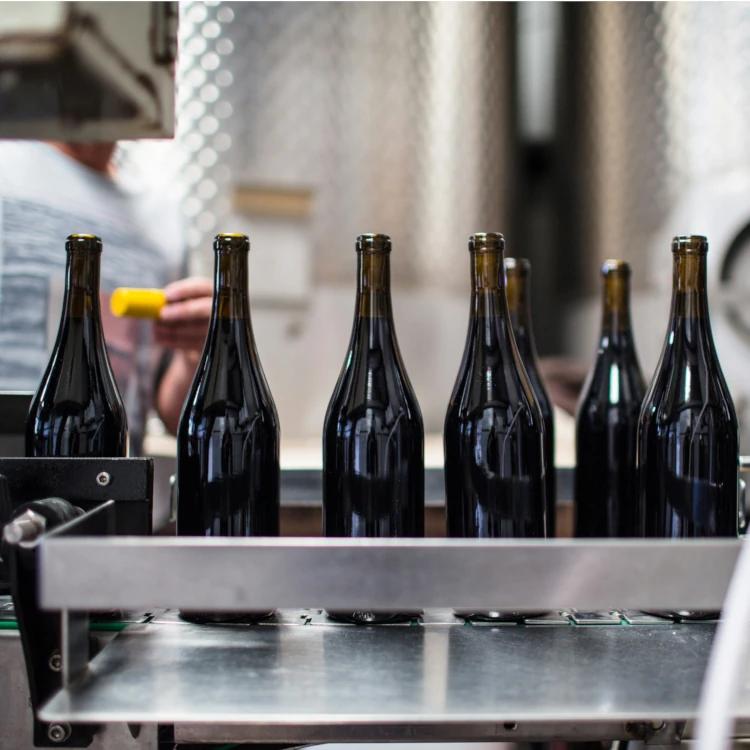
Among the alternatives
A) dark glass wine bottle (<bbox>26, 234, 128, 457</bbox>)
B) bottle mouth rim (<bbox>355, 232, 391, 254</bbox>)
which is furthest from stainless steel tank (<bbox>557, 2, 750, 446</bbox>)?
Result: dark glass wine bottle (<bbox>26, 234, 128, 457</bbox>)

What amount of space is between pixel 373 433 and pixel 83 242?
0.24 metres

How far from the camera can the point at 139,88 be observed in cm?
86

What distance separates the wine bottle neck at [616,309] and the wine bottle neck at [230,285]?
34cm

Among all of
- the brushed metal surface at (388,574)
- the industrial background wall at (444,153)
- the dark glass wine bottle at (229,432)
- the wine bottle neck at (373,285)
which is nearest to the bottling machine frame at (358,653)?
the brushed metal surface at (388,574)

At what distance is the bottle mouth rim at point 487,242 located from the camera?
1.85 ft

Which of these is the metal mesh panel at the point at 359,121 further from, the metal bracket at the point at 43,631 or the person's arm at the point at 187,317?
the metal bracket at the point at 43,631

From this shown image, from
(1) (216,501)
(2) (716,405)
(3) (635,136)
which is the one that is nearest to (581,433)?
(2) (716,405)

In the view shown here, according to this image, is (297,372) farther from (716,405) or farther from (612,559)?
(612,559)

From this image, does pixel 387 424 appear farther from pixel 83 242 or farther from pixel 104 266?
pixel 104 266

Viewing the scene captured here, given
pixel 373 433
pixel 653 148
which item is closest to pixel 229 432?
pixel 373 433

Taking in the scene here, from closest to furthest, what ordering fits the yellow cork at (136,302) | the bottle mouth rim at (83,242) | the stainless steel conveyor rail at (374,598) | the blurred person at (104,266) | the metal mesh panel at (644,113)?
the stainless steel conveyor rail at (374,598) < the bottle mouth rim at (83,242) < the yellow cork at (136,302) < the blurred person at (104,266) < the metal mesh panel at (644,113)

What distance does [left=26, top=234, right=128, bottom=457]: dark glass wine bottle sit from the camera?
58 centimetres

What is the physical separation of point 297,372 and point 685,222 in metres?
0.80

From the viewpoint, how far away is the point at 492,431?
595mm
